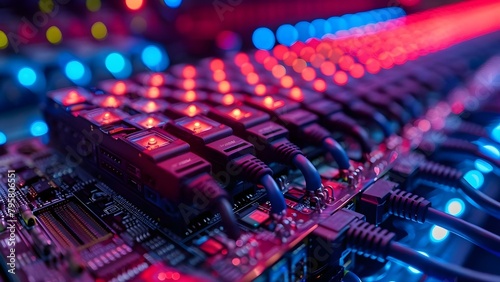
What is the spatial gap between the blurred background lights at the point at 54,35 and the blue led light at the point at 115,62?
8.7 inches

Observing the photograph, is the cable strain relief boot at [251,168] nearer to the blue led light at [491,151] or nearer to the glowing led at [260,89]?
the glowing led at [260,89]

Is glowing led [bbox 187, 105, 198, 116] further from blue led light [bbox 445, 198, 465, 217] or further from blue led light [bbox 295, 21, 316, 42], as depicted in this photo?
blue led light [bbox 295, 21, 316, 42]

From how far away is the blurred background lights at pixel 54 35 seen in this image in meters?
1.77

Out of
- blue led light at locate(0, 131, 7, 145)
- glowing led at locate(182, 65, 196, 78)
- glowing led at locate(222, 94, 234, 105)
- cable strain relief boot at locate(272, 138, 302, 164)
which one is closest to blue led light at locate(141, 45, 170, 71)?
glowing led at locate(182, 65, 196, 78)

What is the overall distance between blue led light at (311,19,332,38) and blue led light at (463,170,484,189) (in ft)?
5.36

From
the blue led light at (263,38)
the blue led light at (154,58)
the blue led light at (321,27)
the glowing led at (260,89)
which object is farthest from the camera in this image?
the blue led light at (321,27)

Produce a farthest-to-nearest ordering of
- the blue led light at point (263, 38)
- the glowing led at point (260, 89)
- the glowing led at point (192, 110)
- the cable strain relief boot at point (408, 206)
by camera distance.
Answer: the blue led light at point (263, 38) → the glowing led at point (260, 89) → the glowing led at point (192, 110) → the cable strain relief boot at point (408, 206)

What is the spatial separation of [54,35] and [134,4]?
1.43ft

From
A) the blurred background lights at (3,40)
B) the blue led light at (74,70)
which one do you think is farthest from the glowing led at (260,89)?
the blurred background lights at (3,40)

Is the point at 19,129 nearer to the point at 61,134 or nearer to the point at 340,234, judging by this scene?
the point at 61,134

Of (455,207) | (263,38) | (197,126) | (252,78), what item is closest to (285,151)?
(197,126)

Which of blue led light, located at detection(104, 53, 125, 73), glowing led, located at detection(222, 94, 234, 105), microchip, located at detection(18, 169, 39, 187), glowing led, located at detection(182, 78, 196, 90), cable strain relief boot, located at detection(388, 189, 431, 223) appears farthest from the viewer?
blue led light, located at detection(104, 53, 125, 73)

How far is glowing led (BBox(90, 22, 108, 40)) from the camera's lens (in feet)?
6.29

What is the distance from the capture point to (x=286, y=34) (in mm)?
2770
